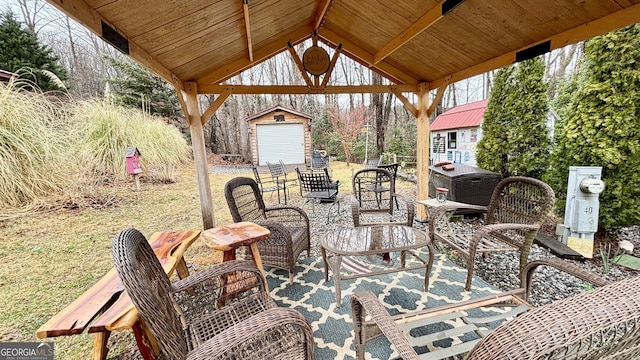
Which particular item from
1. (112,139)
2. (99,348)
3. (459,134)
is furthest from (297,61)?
(459,134)

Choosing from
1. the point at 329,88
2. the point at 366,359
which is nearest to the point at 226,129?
the point at 329,88

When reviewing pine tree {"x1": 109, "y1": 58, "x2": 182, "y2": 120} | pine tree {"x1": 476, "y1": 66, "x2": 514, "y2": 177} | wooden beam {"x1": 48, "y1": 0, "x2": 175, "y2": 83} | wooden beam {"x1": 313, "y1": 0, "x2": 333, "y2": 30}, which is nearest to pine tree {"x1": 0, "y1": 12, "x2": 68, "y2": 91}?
pine tree {"x1": 109, "y1": 58, "x2": 182, "y2": 120}

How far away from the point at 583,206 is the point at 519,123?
1.80 meters

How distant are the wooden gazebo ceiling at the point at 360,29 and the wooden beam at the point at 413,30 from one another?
0.04ft

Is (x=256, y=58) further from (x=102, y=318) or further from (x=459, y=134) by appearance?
(x=459, y=134)

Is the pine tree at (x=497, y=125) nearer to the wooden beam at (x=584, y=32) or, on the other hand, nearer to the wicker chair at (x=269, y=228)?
the wooden beam at (x=584, y=32)

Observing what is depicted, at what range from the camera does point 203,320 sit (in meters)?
1.45

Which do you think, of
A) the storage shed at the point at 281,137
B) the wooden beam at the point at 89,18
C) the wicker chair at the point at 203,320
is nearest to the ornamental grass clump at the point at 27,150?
the wooden beam at the point at 89,18

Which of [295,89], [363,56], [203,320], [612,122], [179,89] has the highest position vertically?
[363,56]

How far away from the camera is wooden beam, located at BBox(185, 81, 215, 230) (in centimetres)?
342

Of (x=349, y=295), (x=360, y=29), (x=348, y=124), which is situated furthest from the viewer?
(x=348, y=124)

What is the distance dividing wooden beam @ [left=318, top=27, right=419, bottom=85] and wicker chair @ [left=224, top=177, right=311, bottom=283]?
2516 millimetres

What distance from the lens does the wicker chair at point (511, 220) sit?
2135 millimetres

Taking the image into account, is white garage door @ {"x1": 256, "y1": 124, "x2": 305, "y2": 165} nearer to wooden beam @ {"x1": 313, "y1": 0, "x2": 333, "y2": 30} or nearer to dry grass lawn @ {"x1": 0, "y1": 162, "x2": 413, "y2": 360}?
dry grass lawn @ {"x1": 0, "y1": 162, "x2": 413, "y2": 360}
